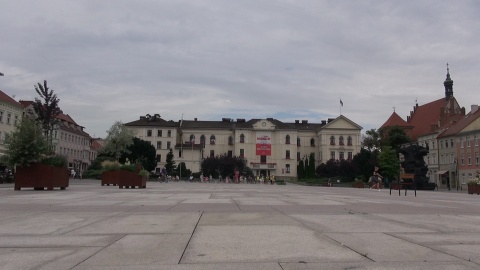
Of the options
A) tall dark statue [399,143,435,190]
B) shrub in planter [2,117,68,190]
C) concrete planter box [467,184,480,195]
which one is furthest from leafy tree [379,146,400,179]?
shrub in planter [2,117,68,190]

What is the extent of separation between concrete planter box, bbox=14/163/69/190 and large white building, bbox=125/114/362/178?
78.7 m

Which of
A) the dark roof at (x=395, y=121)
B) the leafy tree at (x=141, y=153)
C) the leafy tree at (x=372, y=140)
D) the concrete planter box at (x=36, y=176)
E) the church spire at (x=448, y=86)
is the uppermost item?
the church spire at (x=448, y=86)

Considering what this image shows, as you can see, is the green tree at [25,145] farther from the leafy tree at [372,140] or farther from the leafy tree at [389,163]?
the leafy tree at [372,140]

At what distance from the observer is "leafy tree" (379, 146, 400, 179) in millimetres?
82062

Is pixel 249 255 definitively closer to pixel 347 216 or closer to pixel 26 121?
pixel 347 216

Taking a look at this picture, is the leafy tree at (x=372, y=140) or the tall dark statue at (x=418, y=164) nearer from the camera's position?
the tall dark statue at (x=418, y=164)

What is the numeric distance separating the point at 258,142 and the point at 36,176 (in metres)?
81.9

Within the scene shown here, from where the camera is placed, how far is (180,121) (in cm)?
11288

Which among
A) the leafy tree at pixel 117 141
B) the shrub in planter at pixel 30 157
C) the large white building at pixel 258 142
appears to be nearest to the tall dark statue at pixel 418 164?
the shrub in planter at pixel 30 157

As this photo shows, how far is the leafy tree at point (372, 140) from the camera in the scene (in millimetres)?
101056

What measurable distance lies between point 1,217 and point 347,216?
864cm

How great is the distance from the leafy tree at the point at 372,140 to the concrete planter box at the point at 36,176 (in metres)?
87.0

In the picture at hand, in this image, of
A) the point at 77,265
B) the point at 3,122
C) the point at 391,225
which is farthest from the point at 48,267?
the point at 3,122

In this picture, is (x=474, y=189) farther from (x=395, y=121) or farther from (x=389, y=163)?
(x=395, y=121)
